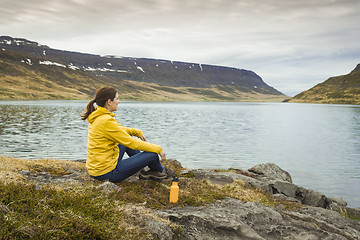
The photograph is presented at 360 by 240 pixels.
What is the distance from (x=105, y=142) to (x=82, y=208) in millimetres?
2259

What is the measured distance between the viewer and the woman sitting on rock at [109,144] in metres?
7.75

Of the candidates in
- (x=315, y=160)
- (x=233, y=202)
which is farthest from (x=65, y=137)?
(x=233, y=202)

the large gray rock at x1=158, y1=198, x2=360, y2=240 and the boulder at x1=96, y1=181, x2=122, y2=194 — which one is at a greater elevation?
the boulder at x1=96, y1=181, x2=122, y2=194

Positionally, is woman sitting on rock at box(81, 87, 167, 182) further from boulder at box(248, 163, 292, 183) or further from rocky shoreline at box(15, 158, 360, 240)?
boulder at box(248, 163, 292, 183)

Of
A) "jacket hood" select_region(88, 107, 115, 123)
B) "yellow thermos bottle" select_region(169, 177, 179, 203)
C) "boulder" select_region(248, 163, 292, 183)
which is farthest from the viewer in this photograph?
"boulder" select_region(248, 163, 292, 183)

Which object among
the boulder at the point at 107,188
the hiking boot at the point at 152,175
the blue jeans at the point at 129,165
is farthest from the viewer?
the hiking boot at the point at 152,175

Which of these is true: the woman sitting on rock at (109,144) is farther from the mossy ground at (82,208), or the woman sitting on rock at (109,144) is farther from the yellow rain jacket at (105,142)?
the mossy ground at (82,208)

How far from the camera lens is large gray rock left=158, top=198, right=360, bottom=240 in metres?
7.16

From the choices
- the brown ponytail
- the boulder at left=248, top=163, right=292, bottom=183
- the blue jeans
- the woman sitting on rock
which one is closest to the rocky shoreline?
the blue jeans

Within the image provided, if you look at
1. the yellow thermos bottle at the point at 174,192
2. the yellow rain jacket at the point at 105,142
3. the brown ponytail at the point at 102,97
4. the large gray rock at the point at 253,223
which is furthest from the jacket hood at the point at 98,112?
the large gray rock at the point at 253,223

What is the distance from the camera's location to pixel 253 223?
8062 mm

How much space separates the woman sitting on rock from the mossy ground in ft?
1.64

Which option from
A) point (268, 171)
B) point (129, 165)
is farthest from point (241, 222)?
point (268, 171)

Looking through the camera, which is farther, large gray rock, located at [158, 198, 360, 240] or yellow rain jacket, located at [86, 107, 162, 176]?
yellow rain jacket, located at [86, 107, 162, 176]
